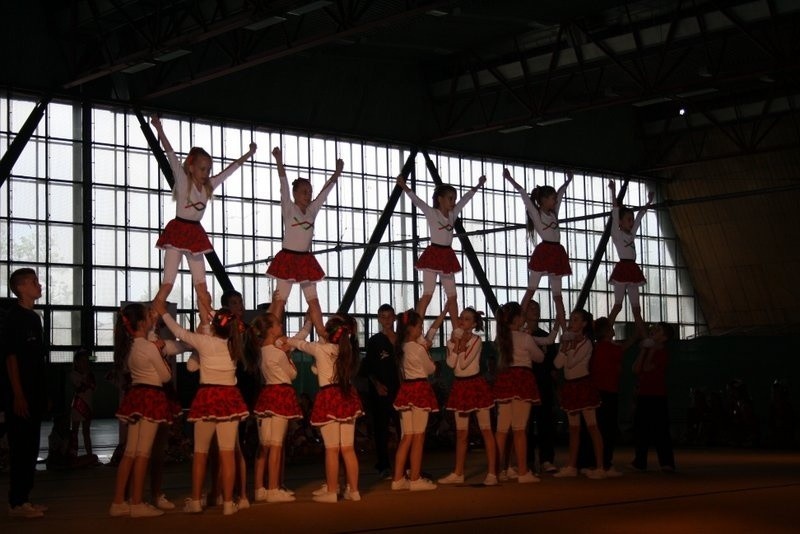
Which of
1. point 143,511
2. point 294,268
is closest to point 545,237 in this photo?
point 294,268

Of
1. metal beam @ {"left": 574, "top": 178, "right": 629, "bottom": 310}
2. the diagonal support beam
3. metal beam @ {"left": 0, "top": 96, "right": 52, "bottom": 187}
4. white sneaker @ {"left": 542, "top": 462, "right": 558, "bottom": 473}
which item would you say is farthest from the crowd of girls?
metal beam @ {"left": 574, "top": 178, "right": 629, "bottom": 310}

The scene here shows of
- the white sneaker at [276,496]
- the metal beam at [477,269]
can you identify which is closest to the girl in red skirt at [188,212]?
the white sneaker at [276,496]

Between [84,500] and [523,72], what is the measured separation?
62.3 ft

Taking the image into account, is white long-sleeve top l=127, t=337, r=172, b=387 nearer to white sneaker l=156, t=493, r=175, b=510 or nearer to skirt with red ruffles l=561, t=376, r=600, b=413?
white sneaker l=156, t=493, r=175, b=510

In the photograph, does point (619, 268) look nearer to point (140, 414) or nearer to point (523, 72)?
point (140, 414)

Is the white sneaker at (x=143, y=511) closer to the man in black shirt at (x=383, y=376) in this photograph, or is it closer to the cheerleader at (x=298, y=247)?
the cheerleader at (x=298, y=247)

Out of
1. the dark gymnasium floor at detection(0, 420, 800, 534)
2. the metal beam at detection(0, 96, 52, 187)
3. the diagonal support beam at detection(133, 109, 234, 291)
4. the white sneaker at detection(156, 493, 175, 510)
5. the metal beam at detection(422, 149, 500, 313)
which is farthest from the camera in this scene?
the metal beam at detection(422, 149, 500, 313)

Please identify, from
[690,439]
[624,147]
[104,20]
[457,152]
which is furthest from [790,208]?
[104,20]

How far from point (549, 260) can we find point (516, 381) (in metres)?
1.70

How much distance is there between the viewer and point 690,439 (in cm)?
1577

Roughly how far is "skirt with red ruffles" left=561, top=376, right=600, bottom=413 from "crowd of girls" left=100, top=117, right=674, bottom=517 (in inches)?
0.5

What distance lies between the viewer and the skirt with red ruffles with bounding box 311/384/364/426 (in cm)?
841

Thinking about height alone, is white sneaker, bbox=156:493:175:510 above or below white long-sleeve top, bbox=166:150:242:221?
A: below

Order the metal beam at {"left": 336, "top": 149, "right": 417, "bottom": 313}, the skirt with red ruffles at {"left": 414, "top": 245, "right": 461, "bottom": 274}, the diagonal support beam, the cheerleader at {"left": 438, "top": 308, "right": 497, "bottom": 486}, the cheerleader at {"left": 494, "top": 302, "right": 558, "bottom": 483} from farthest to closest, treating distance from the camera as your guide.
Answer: the metal beam at {"left": 336, "top": 149, "right": 417, "bottom": 313}, the diagonal support beam, the skirt with red ruffles at {"left": 414, "top": 245, "right": 461, "bottom": 274}, the cheerleader at {"left": 494, "top": 302, "right": 558, "bottom": 483}, the cheerleader at {"left": 438, "top": 308, "right": 497, "bottom": 486}
